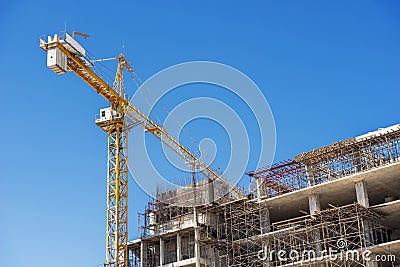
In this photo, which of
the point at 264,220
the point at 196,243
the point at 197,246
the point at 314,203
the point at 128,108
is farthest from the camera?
the point at 128,108

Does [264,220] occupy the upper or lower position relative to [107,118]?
lower

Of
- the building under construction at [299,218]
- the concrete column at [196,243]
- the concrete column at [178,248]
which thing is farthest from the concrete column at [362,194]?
the concrete column at [178,248]

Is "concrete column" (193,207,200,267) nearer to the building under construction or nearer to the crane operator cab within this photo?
the building under construction

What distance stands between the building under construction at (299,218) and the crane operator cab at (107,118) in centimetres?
773

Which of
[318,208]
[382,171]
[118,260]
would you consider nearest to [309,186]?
[318,208]

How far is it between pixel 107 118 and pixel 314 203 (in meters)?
19.1

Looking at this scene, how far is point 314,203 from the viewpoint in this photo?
1818 inches

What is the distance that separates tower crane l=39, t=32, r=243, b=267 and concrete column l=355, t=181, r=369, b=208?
1016cm

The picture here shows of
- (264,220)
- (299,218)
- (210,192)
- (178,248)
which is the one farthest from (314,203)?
(178,248)

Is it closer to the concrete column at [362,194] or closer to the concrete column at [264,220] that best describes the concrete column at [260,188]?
the concrete column at [264,220]

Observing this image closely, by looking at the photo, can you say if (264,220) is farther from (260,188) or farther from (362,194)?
(362,194)

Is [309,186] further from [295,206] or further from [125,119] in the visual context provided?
[125,119]

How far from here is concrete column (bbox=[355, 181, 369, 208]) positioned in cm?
4359

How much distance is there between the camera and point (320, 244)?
146ft
